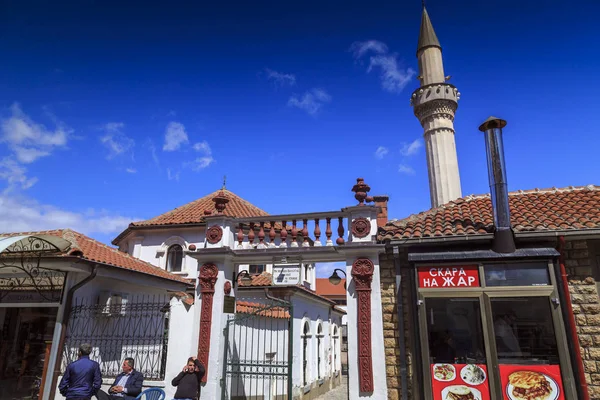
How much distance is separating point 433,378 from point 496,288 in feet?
6.72

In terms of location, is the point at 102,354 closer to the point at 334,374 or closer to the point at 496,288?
the point at 496,288

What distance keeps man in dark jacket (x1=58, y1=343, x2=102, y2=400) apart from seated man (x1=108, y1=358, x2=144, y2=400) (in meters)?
0.66

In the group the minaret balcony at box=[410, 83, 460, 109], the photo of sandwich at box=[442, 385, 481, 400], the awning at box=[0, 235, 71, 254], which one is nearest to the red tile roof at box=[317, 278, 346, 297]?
the minaret balcony at box=[410, 83, 460, 109]

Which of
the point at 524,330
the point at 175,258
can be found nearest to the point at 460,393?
the point at 524,330

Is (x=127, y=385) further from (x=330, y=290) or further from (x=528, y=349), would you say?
(x=330, y=290)

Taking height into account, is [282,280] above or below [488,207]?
below

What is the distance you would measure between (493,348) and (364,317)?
2.42m

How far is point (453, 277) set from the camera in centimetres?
751

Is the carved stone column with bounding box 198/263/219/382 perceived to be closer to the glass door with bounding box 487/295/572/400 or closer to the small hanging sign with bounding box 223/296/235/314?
the small hanging sign with bounding box 223/296/235/314

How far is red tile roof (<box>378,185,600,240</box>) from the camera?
24.6 feet

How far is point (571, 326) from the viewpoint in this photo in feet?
22.6

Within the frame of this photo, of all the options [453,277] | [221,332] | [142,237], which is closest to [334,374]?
[142,237]

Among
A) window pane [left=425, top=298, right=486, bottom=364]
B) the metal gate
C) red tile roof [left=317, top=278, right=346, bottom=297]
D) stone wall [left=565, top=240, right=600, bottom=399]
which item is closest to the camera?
stone wall [left=565, top=240, right=600, bottom=399]

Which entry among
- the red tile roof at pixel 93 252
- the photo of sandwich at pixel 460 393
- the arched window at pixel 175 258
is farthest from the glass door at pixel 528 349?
the arched window at pixel 175 258
